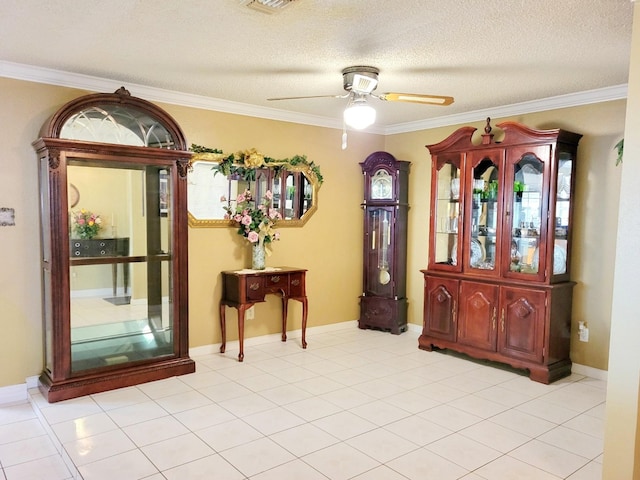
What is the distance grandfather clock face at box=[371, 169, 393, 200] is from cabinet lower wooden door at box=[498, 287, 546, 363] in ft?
5.76

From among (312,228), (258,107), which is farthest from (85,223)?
(312,228)

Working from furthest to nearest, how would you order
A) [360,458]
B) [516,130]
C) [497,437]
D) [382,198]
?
[382,198]
[516,130]
[497,437]
[360,458]

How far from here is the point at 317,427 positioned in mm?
3088

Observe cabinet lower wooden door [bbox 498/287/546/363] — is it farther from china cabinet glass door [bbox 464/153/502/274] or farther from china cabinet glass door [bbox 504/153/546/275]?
china cabinet glass door [bbox 464/153/502/274]

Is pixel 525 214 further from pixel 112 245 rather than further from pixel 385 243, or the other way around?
pixel 112 245

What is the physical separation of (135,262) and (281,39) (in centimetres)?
217

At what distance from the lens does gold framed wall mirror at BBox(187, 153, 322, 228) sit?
14.6ft

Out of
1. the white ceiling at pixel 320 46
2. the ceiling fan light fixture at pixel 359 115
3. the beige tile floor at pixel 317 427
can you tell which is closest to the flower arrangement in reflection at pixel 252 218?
the white ceiling at pixel 320 46

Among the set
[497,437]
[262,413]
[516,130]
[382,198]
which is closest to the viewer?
[497,437]

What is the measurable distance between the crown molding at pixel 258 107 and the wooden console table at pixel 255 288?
1.56m

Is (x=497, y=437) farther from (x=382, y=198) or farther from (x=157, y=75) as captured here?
(x=157, y=75)

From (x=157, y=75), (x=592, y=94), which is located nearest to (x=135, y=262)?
(x=157, y=75)

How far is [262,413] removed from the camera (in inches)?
129

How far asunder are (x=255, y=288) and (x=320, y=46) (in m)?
2.32
